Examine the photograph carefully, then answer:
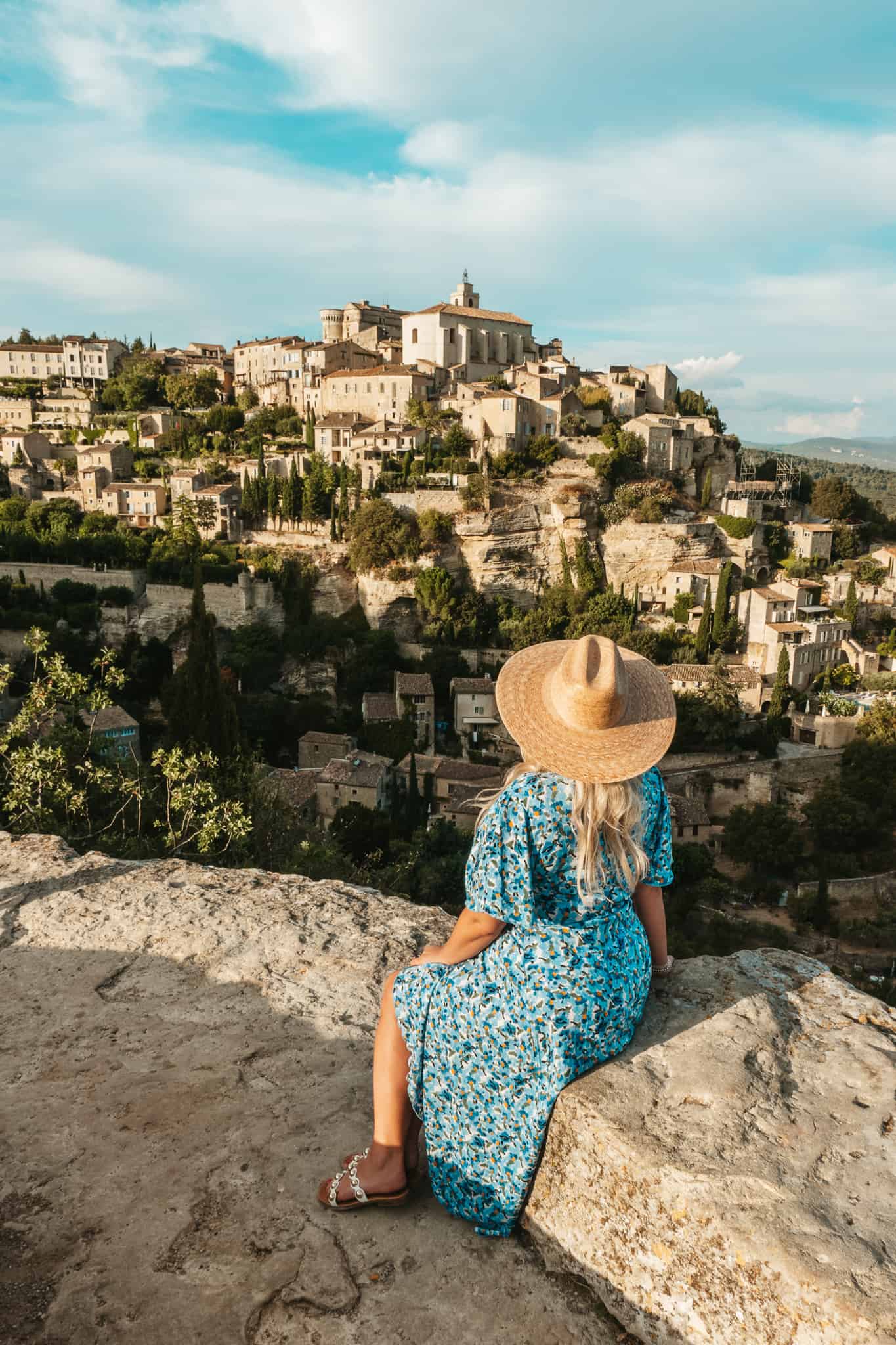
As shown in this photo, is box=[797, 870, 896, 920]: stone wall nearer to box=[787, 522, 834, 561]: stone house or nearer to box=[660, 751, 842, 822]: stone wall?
box=[660, 751, 842, 822]: stone wall

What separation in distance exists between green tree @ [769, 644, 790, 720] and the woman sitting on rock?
31.8m

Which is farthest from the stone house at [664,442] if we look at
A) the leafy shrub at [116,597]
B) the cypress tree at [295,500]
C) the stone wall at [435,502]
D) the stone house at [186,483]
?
the leafy shrub at [116,597]

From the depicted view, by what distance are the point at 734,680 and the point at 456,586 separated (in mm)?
13050

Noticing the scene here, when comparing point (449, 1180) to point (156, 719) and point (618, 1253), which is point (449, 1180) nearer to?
point (618, 1253)

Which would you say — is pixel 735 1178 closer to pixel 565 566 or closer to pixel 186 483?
pixel 565 566

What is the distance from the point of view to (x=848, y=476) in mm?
116125

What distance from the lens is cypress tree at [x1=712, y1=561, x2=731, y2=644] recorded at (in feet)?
115

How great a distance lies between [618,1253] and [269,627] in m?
34.5

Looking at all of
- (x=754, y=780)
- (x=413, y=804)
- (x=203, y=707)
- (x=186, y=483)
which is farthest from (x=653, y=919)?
(x=186, y=483)

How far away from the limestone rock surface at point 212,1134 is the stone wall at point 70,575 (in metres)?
33.2

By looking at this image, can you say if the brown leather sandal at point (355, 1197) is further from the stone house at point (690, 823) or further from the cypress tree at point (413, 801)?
the stone house at point (690, 823)

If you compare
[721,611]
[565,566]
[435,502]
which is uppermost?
[435,502]

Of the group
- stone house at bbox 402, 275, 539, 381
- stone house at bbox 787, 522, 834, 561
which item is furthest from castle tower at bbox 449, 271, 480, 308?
stone house at bbox 787, 522, 834, 561

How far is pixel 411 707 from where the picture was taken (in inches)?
1215
